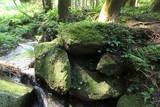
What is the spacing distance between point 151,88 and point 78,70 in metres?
1.64

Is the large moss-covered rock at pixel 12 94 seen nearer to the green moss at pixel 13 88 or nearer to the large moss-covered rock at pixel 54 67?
the green moss at pixel 13 88

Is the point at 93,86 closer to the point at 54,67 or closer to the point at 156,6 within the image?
the point at 54,67

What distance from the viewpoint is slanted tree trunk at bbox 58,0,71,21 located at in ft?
21.8

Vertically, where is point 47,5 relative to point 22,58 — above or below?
above

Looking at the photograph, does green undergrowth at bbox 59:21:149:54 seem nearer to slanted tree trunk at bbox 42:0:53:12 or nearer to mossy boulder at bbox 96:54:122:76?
mossy boulder at bbox 96:54:122:76

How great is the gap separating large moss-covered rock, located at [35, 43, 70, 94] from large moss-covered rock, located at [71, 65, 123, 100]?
0.77 ft

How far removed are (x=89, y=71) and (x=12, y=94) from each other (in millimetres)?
1773

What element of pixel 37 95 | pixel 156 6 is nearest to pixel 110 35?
pixel 37 95

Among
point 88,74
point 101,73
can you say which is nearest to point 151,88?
point 101,73

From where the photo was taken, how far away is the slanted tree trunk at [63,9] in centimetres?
664

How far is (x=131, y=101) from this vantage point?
11.6ft

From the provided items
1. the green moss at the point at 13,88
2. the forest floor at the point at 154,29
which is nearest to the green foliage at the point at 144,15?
the forest floor at the point at 154,29

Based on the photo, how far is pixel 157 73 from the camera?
11.9 feet

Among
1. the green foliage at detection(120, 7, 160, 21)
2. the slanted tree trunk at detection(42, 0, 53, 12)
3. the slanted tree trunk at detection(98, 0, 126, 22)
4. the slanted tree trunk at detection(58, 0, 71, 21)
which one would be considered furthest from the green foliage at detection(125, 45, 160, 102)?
the slanted tree trunk at detection(42, 0, 53, 12)
